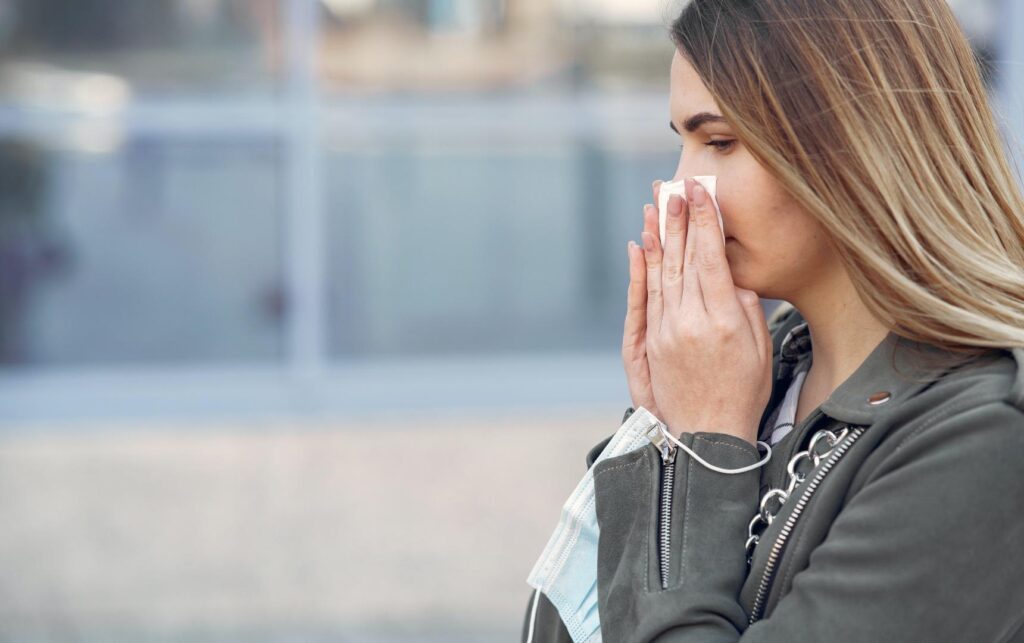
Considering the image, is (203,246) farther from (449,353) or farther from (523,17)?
(523,17)

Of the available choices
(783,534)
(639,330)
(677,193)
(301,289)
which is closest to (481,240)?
(301,289)

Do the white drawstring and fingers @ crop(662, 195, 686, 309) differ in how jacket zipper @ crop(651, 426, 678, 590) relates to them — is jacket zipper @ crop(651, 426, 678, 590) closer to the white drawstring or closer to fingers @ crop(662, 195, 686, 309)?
fingers @ crop(662, 195, 686, 309)

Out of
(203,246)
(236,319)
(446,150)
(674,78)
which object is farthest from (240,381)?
(674,78)

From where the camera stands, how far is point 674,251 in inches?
70.4

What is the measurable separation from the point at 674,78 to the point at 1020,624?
83 cm

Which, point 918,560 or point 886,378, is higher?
point 886,378

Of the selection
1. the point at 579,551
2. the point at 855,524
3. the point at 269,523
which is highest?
the point at 855,524

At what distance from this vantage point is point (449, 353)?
15.6 feet

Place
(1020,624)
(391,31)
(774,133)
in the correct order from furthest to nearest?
(391,31) → (774,133) → (1020,624)

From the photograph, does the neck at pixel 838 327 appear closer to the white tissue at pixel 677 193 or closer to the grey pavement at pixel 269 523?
the white tissue at pixel 677 193

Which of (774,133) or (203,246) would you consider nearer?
(774,133)

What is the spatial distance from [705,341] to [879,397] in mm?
246

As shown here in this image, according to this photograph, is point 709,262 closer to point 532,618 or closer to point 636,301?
point 636,301

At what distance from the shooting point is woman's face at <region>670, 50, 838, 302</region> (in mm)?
1696
